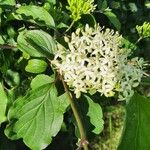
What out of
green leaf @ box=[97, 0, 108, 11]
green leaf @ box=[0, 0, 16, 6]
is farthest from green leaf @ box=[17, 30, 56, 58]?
green leaf @ box=[97, 0, 108, 11]

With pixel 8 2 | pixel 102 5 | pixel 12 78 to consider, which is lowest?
pixel 12 78

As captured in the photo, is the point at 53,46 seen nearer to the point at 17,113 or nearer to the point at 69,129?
the point at 17,113

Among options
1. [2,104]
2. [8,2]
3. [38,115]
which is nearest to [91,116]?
[38,115]

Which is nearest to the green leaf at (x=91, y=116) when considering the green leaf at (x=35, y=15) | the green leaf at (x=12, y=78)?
the green leaf at (x=35, y=15)

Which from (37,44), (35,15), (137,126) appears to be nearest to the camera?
(137,126)

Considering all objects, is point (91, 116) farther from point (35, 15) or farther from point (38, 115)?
point (35, 15)

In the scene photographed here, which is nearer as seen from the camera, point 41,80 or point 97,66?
point 97,66
